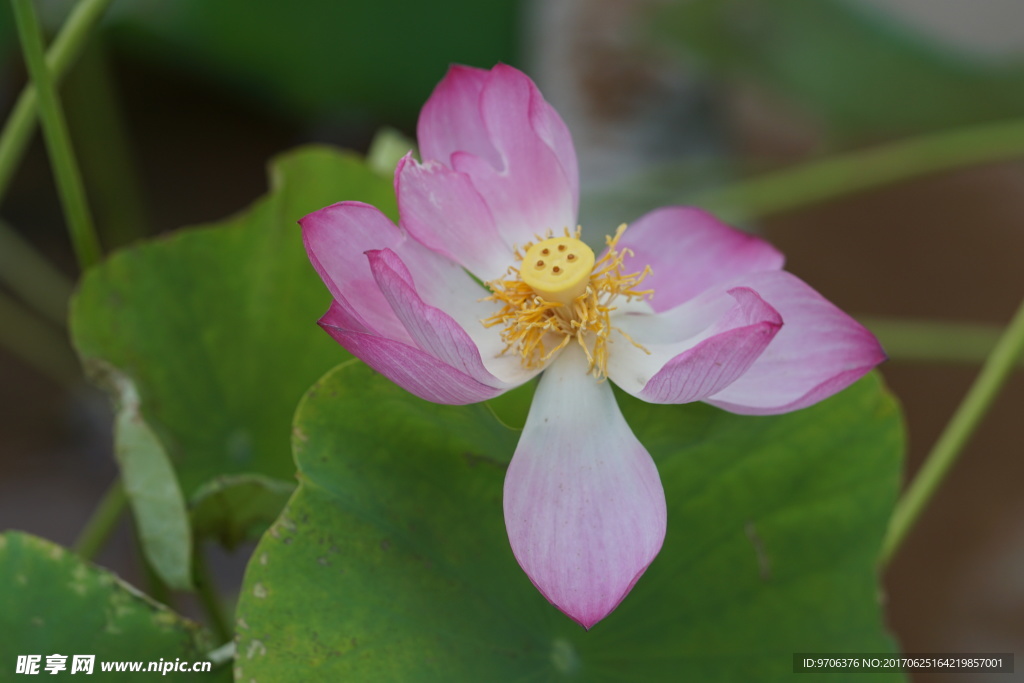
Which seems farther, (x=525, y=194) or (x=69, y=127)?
(x=69, y=127)

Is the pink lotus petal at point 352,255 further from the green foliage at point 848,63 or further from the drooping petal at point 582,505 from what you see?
the green foliage at point 848,63

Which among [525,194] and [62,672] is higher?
[525,194]

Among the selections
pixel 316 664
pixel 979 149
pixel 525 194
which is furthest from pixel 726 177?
pixel 316 664

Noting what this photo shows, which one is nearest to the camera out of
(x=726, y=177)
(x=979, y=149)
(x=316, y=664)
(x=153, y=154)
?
(x=316, y=664)

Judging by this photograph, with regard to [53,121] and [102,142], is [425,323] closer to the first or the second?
[53,121]

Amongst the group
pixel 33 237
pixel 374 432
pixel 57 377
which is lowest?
pixel 57 377

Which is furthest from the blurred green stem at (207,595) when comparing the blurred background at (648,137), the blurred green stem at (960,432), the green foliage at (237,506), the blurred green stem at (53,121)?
the blurred background at (648,137)

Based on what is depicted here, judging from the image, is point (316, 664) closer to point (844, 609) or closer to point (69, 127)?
point (844, 609)
